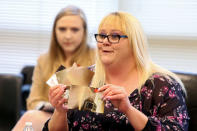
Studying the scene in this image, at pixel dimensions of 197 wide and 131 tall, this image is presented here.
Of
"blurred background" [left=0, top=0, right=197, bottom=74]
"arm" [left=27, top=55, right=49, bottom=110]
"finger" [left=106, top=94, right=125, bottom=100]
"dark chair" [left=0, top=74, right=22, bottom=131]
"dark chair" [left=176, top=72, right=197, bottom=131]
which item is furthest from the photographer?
"blurred background" [left=0, top=0, right=197, bottom=74]

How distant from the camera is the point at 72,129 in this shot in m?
1.65

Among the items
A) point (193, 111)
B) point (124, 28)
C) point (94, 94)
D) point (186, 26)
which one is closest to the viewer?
point (94, 94)

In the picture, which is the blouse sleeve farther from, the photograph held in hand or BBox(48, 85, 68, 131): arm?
BBox(48, 85, 68, 131): arm

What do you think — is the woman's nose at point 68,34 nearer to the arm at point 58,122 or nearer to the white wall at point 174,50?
the white wall at point 174,50

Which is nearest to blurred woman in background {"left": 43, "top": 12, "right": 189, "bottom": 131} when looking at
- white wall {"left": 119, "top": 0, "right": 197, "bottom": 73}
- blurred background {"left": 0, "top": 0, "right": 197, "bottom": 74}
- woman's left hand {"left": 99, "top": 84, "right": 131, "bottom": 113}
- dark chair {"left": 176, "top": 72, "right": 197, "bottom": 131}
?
woman's left hand {"left": 99, "top": 84, "right": 131, "bottom": 113}

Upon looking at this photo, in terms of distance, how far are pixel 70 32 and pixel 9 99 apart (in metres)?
0.79

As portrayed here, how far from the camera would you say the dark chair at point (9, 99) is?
259cm

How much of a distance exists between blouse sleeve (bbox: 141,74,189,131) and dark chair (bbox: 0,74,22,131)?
1428mm

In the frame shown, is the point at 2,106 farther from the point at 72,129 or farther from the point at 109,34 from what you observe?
the point at 109,34

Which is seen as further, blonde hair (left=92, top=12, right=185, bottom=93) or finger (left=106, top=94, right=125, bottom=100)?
blonde hair (left=92, top=12, right=185, bottom=93)

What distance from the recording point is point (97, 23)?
324cm

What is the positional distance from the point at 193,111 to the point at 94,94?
0.77 meters

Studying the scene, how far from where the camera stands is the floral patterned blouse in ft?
4.70

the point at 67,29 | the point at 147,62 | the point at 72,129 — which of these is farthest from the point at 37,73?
the point at 147,62
